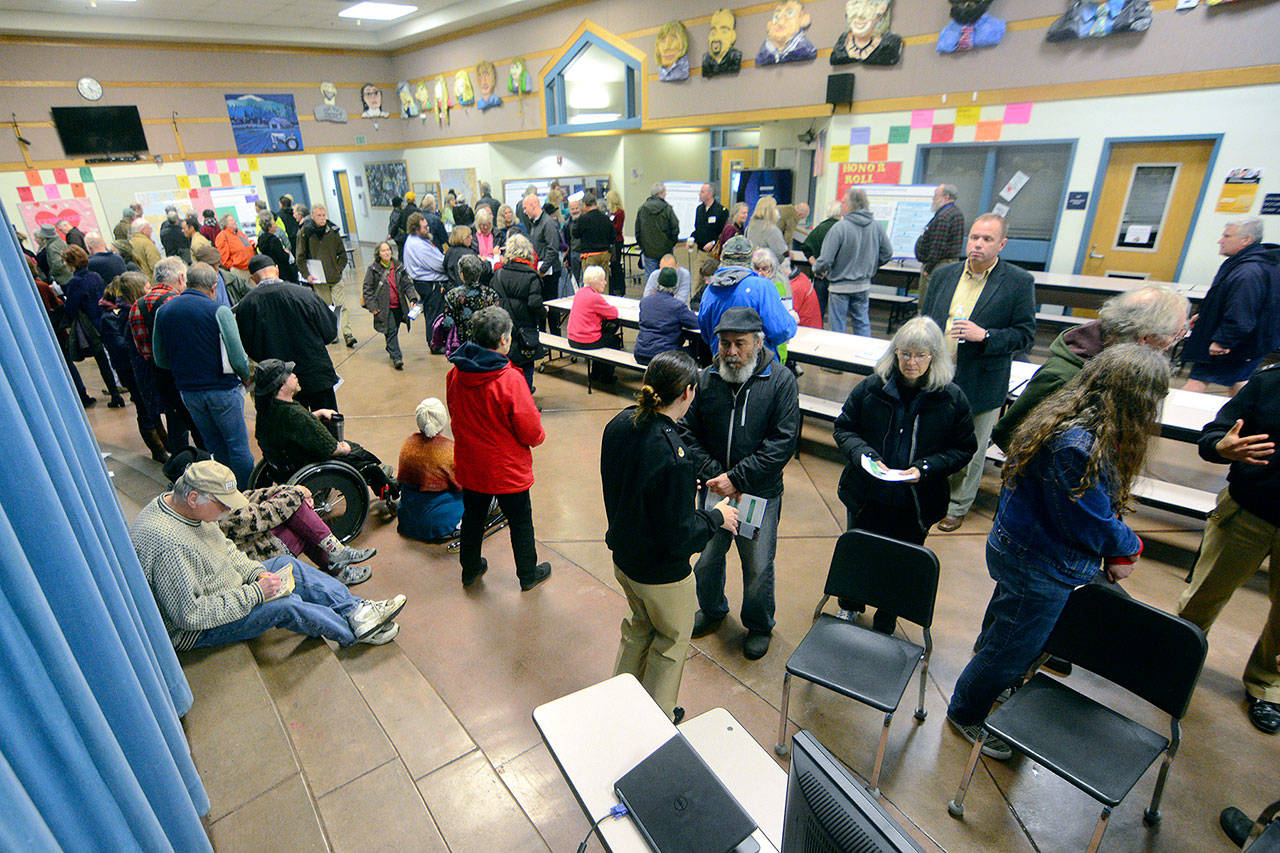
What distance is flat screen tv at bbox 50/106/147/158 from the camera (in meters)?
11.4

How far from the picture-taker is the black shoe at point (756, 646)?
310 cm

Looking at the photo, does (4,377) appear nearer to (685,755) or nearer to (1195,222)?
(685,755)

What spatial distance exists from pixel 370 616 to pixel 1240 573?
13.3ft

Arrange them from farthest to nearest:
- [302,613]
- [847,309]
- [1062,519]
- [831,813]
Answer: [847,309] → [302,613] → [1062,519] → [831,813]

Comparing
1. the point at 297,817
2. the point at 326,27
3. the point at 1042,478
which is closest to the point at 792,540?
the point at 1042,478

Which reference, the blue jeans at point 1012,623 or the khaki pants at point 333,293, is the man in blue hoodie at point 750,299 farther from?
the khaki pants at point 333,293

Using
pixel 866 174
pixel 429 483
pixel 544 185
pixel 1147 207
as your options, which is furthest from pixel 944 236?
pixel 544 185

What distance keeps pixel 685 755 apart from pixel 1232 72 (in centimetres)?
785

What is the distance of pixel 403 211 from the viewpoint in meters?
9.87

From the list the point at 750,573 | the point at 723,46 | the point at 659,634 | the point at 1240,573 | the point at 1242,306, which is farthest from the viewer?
the point at 723,46

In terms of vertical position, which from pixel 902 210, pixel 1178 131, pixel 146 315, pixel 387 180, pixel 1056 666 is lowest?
pixel 1056 666

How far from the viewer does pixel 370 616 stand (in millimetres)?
3135

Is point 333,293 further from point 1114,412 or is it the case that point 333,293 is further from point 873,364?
point 1114,412

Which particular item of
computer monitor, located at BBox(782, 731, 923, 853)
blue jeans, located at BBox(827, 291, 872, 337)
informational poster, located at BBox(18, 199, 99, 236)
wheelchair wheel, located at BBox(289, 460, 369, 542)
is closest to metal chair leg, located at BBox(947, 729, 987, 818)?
computer monitor, located at BBox(782, 731, 923, 853)
